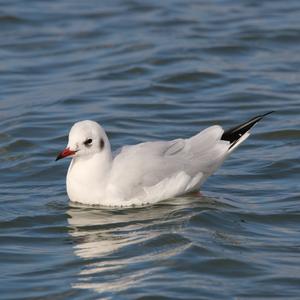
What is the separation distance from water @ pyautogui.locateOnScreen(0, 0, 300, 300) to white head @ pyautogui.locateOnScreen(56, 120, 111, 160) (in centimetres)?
56

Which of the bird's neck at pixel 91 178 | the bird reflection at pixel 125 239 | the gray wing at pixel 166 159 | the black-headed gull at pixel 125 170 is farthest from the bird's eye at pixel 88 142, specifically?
the bird reflection at pixel 125 239

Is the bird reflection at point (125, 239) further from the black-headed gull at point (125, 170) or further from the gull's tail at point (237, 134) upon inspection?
the gull's tail at point (237, 134)

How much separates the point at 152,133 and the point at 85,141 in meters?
3.03

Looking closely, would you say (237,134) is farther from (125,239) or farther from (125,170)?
(125,239)

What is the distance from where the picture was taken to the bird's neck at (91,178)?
999 cm

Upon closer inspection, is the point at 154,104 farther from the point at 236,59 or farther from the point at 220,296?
the point at 220,296

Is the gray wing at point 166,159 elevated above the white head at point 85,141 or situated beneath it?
situated beneath

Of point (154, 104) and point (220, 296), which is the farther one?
point (154, 104)

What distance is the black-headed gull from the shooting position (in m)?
9.91

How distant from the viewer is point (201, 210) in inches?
394

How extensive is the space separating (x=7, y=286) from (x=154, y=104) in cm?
644

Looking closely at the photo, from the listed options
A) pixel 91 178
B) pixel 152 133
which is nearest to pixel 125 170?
pixel 91 178

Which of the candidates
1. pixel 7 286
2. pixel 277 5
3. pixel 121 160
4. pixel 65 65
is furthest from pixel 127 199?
pixel 277 5

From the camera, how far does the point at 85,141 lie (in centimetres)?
994
